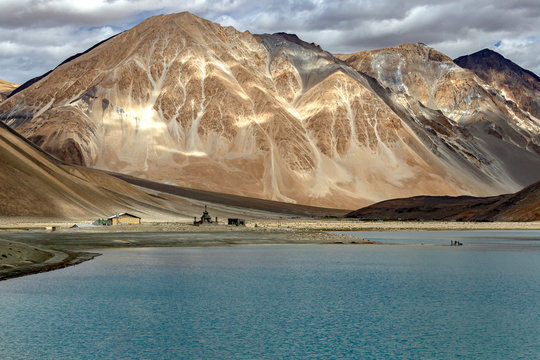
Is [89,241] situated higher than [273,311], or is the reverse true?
[89,241]

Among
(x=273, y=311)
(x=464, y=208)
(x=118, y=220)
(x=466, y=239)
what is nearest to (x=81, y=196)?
(x=118, y=220)

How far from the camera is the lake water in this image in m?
22.2

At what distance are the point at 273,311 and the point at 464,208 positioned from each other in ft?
454

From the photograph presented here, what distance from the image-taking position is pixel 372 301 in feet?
104

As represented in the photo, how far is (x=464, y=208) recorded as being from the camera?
160m

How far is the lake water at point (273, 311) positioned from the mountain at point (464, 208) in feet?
285

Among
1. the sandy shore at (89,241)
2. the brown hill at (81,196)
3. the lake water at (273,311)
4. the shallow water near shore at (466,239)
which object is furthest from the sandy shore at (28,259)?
the brown hill at (81,196)

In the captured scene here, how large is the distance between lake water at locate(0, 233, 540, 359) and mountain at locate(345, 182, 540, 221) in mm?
86768

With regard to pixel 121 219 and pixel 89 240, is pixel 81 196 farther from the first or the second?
pixel 89 240

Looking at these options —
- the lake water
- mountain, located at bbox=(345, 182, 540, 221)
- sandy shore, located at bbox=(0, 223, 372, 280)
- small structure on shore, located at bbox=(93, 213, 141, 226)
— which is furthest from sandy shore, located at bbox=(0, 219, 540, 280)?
mountain, located at bbox=(345, 182, 540, 221)

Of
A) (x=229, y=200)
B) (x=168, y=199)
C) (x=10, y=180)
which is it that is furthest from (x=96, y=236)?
(x=229, y=200)

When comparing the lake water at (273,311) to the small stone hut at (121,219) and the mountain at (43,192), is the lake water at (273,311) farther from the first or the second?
the mountain at (43,192)

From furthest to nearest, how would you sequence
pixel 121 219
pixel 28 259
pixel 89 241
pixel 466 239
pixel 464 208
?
1. pixel 464 208
2. pixel 121 219
3. pixel 466 239
4. pixel 89 241
5. pixel 28 259

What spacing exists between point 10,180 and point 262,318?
9214 centimetres
